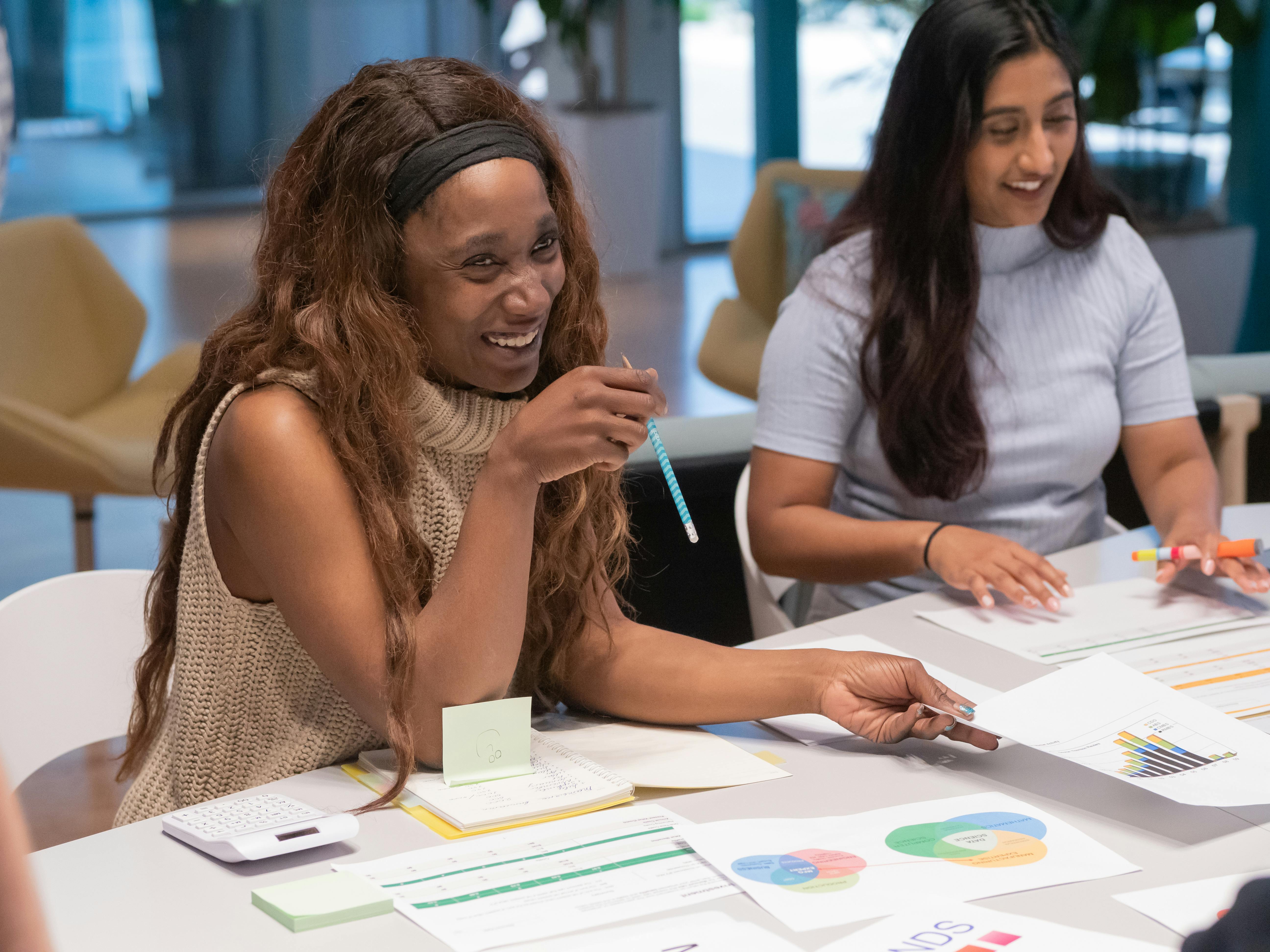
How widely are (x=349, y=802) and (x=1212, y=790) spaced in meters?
0.76

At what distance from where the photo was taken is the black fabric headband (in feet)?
4.57

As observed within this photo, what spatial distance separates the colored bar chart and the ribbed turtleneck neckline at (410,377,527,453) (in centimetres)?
68

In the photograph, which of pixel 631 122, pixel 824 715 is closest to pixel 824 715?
pixel 824 715

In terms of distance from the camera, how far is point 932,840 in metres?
1.17

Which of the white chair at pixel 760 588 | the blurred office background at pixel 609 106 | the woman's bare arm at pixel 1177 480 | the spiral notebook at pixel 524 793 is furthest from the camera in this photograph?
the blurred office background at pixel 609 106

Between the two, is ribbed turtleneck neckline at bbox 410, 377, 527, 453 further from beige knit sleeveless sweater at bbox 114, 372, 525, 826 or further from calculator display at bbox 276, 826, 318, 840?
calculator display at bbox 276, 826, 318, 840

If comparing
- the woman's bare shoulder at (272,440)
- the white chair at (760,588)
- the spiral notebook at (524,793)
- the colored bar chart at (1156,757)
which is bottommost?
the white chair at (760,588)

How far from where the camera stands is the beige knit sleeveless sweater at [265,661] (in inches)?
56.2

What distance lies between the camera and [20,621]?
1.59 metres

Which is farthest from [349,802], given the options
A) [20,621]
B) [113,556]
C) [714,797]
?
[113,556]

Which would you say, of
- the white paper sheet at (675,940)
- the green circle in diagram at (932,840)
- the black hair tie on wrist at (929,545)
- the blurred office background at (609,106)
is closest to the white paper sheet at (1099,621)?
the black hair tie on wrist at (929,545)

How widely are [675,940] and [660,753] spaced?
1.20ft

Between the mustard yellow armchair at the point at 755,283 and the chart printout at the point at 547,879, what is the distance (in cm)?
318

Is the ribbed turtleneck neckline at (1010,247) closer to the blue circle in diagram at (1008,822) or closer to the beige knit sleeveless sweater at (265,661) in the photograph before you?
the beige knit sleeveless sweater at (265,661)
